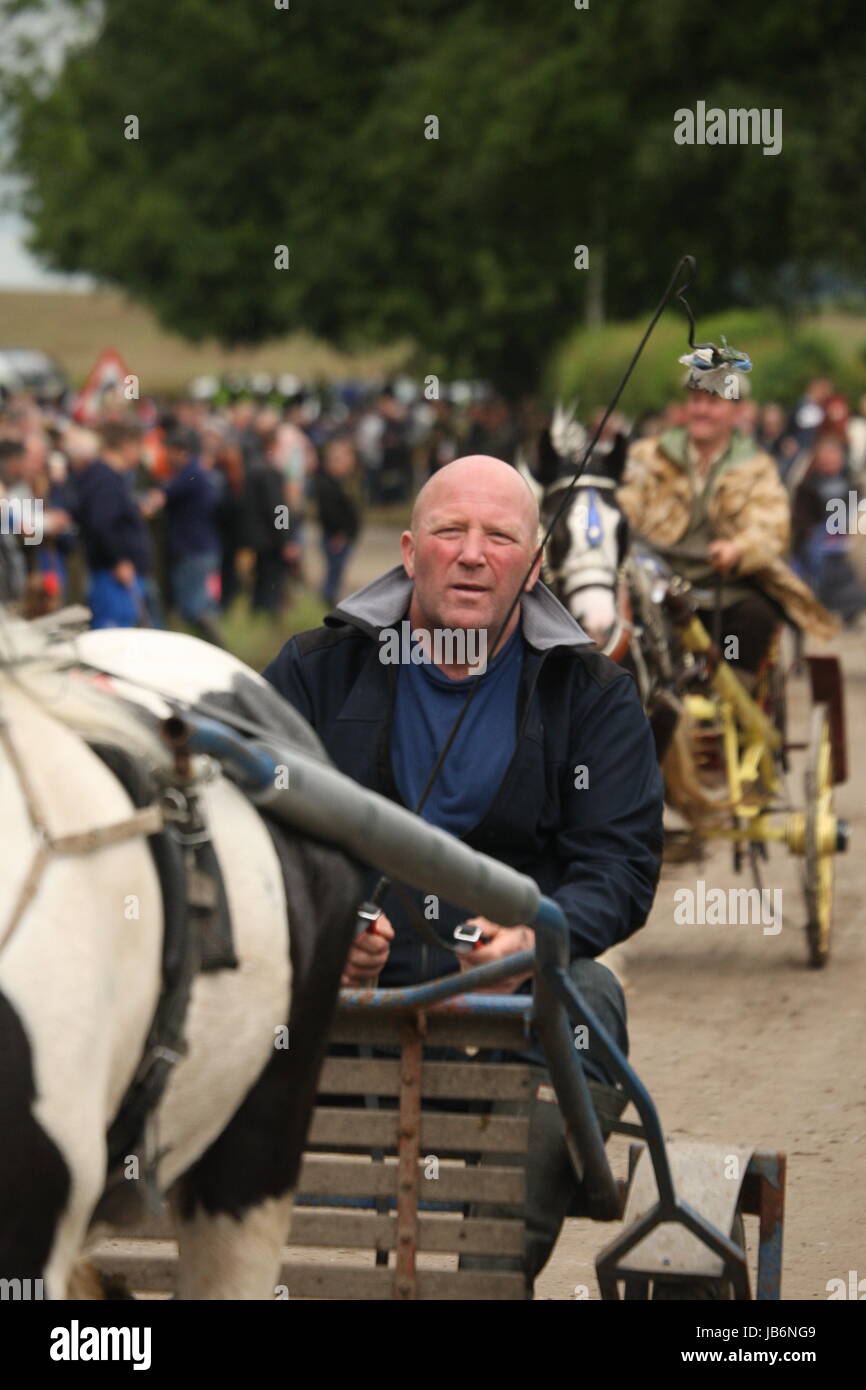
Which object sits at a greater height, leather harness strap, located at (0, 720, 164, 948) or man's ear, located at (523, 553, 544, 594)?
man's ear, located at (523, 553, 544, 594)

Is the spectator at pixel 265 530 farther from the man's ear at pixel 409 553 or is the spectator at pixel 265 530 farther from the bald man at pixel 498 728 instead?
the bald man at pixel 498 728

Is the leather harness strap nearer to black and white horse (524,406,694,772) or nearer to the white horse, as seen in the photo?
the white horse

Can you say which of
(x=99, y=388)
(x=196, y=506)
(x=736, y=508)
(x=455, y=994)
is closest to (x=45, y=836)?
(x=455, y=994)

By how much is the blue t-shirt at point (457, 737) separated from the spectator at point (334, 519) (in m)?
18.2

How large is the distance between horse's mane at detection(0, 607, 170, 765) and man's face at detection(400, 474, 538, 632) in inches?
51.0

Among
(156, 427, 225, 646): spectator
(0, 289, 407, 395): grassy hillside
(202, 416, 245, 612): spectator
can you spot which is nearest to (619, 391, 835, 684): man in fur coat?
(156, 427, 225, 646): spectator

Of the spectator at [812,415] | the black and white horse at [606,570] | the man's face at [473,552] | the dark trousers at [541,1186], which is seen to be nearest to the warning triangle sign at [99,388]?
the spectator at [812,415]

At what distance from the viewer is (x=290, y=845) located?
3080 mm

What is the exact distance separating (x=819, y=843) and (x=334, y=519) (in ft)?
47.1

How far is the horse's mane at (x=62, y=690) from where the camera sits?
9.02 feet

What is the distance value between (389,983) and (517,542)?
2.86 ft

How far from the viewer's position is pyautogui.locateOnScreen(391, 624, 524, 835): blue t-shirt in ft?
13.6
